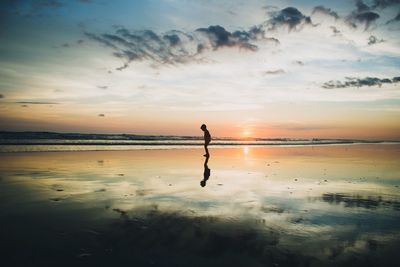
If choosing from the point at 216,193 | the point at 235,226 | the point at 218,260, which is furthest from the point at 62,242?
the point at 216,193

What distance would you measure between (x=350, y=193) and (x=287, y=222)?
5038mm

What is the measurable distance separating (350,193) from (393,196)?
4.32 ft

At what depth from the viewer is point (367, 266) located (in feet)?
16.0

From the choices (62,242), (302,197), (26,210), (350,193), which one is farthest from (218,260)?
(350,193)

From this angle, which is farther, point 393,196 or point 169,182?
point 169,182

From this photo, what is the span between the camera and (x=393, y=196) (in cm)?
1068

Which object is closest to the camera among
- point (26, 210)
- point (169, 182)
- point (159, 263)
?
point (159, 263)

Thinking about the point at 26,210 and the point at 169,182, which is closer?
the point at 26,210

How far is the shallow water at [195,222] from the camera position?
514cm

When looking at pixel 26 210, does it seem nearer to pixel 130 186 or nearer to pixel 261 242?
pixel 130 186

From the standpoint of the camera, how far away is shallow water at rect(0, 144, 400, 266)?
5141 mm

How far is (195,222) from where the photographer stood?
281 inches

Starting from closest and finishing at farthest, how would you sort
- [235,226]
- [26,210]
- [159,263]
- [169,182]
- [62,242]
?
[159,263] → [62,242] → [235,226] → [26,210] → [169,182]

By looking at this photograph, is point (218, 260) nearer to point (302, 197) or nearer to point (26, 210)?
point (26, 210)
